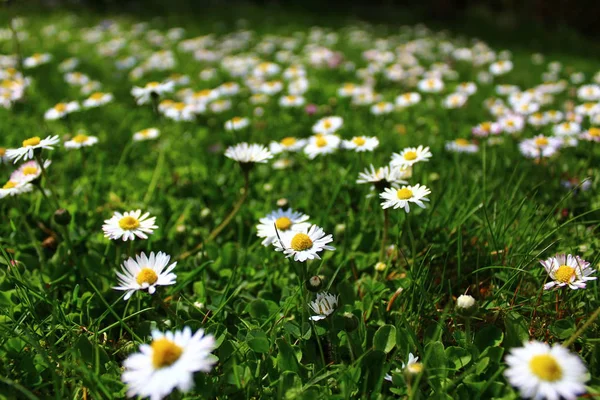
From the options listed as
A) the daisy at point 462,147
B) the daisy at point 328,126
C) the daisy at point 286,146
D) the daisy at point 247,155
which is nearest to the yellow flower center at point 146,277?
the daisy at point 247,155

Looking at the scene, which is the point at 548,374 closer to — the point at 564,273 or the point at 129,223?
the point at 564,273

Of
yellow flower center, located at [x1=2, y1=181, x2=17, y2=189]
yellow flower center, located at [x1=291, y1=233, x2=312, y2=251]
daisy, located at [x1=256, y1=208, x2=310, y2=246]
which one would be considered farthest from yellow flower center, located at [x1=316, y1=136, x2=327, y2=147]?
yellow flower center, located at [x1=2, y1=181, x2=17, y2=189]

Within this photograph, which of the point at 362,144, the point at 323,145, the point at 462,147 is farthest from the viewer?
the point at 462,147

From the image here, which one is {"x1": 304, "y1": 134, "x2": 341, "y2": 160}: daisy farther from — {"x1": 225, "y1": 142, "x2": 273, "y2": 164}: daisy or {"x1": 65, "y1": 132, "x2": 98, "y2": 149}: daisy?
{"x1": 65, "y1": 132, "x2": 98, "y2": 149}: daisy

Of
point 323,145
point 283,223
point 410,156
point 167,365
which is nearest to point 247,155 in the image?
point 283,223

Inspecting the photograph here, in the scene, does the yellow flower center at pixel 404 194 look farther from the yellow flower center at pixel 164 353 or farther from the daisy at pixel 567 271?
the yellow flower center at pixel 164 353

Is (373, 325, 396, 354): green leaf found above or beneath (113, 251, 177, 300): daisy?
beneath

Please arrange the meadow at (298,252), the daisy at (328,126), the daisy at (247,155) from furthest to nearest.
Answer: the daisy at (328,126), the daisy at (247,155), the meadow at (298,252)
